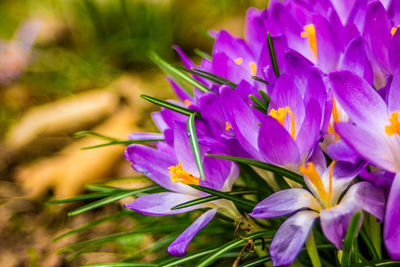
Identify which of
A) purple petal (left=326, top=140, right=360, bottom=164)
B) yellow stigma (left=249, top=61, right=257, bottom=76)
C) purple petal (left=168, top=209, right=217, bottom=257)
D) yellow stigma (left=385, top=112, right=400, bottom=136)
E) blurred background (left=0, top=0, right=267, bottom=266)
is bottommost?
blurred background (left=0, top=0, right=267, bottom=266)

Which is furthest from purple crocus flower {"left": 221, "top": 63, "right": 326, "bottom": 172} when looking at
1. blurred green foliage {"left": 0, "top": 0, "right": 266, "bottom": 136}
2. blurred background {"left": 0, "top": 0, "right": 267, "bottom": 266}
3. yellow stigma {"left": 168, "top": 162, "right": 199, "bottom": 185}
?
Answer: blurred green foliage {"left": 0, "top": 0, "right": 266, "bottom": 136}

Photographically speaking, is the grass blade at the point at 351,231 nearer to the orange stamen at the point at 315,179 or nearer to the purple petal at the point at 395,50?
the orange stamen at the point at 315,179

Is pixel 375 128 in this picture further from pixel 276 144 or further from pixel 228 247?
pixel 228 247

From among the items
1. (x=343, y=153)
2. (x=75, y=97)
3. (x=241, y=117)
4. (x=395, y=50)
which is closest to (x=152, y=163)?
(x=241, y=117)

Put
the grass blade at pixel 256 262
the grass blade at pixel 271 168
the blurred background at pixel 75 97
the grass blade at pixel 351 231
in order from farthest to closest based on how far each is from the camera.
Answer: the blurred background at pixel 75 97 → the grass blade at pixel 256 262 → the grass blade at pixel 271 168 → the grass blade at pixel 351 231

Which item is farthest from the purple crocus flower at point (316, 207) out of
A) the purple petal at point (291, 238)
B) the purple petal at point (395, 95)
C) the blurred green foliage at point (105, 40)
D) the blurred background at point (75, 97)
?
the blurred green foliage at point (105, 40)

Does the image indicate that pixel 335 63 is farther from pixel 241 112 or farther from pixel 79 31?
pixel 79 31

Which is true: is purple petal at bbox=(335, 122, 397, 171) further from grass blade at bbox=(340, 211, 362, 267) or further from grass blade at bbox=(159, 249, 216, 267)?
grass blade at bbox=(159, 249, 216, 267)
